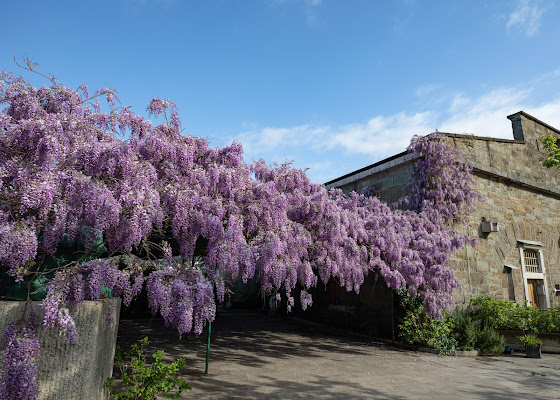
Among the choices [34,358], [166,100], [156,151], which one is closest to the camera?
[34,358]

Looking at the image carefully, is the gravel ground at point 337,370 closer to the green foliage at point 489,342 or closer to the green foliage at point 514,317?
the green foliage at point 489,342

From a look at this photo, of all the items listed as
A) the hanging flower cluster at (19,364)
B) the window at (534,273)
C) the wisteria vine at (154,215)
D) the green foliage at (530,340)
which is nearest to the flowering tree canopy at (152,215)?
the wisteria vine at (154,215)

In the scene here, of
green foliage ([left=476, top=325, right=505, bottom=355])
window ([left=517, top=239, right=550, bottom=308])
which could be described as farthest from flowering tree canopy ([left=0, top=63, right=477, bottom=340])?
window ([left=517, top=239, right=550, bottom=308])

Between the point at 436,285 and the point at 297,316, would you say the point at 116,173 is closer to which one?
the point at 436,285

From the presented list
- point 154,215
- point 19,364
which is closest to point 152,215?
point 154,215

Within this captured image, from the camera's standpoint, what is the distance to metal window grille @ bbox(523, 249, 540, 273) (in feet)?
38.0

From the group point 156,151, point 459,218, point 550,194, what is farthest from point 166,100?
point 550,194

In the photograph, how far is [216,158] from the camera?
5.85m

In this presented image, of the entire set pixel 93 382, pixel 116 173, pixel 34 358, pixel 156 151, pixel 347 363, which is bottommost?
pixel 347 363

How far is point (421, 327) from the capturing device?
8797mm

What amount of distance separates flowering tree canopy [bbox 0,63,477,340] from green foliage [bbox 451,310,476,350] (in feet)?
6.70

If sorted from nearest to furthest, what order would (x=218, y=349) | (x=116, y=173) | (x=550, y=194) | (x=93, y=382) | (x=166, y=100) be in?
(x=93, y=382), (x=116, y=173), (x=166, y=100), (x=218, y=349), (x=550, y=194)

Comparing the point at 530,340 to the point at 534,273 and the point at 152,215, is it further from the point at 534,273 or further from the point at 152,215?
the point at 152,215

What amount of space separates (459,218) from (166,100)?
8.31m
